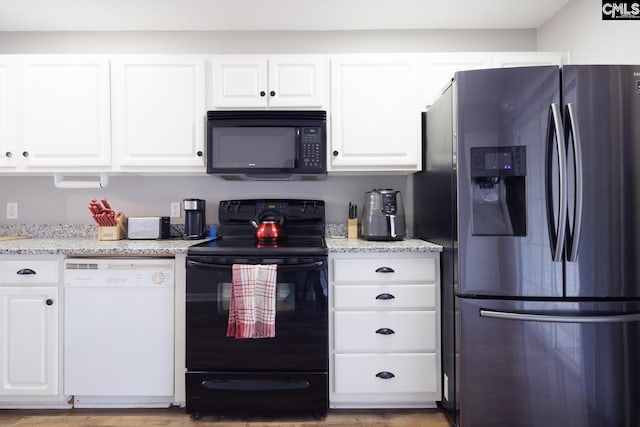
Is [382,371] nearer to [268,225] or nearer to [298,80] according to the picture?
[268,225]

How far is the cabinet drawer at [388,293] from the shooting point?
6.38 ft

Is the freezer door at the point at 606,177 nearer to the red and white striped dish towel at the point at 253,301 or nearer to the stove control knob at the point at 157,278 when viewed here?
the red and white striped dish towel at the point at 253,301

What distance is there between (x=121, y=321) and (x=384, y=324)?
134 cm

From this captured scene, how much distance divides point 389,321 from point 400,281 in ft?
0.70

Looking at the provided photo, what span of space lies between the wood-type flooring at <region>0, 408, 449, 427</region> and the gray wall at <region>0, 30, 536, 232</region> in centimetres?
117

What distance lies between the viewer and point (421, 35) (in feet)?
8.52

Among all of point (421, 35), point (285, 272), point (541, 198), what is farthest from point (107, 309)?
point (421, 35)

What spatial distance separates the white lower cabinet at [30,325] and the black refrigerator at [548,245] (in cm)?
201

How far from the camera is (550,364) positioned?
1.64 metres

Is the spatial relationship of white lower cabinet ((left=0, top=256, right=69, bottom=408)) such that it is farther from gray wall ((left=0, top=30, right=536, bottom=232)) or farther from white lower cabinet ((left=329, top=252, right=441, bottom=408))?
white lower cabinet ((left=329, top=252, right=441, bottom=408))

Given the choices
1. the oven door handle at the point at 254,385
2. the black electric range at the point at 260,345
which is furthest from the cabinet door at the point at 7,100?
the oven door handle at the point at 254,385

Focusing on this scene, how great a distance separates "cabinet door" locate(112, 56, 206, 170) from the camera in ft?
7.38

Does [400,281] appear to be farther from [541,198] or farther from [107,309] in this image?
[107,309]

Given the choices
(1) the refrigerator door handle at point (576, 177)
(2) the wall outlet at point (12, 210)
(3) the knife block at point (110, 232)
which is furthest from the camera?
(2) the wall outlet at point (12, 210)
